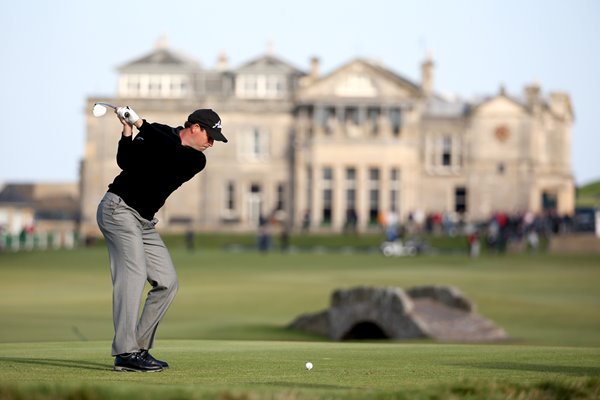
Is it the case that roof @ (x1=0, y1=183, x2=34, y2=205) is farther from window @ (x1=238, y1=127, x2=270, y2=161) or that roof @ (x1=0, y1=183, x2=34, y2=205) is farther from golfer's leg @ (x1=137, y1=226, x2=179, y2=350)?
golfer's leg @ (x1=137, y1=226, x2=179, y2=350)

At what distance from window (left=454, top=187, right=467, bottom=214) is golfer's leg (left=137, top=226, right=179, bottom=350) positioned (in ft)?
289

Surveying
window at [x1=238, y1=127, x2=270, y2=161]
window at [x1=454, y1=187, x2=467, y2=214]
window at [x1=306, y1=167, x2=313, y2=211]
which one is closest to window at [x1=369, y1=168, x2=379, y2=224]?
window at [x1=306, y1=167, x2=313, y2=211]

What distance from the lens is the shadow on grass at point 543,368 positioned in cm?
1165

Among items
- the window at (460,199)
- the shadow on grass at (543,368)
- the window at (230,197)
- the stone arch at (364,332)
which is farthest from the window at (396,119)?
the shadow on grass at (543,368)

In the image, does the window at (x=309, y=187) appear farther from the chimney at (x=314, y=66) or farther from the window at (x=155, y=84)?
the window at (x=155, y=84)

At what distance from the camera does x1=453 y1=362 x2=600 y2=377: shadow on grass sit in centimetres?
1165

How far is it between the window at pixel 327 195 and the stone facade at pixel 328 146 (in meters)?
0.06

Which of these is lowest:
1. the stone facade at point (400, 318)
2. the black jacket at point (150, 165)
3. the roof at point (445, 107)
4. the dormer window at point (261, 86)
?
the stone facade at point (400, 318)

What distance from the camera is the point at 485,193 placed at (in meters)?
99.6

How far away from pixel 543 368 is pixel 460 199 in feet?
289

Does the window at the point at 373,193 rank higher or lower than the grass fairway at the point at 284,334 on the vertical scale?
higher

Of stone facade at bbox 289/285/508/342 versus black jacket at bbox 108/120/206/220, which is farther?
stone facade at bbox 289/285/508/342

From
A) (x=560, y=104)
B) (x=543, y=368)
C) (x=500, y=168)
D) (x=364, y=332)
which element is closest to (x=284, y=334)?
(x=364, y=332)

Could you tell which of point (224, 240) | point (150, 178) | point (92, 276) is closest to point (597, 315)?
point (92, 276)
